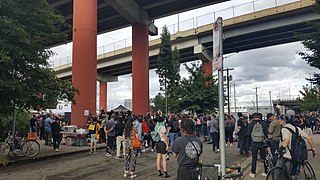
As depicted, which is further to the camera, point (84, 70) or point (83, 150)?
point (84, 70)

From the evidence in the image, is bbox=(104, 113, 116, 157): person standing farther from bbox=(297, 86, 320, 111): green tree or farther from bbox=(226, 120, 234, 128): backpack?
bbox=(297, 86, 320, 111): green tree

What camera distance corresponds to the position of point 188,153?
15.0 ft

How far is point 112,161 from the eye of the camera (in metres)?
11.9

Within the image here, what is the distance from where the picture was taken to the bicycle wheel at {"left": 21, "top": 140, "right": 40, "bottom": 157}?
1236cm

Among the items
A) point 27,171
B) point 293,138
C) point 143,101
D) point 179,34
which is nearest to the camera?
point 293,138

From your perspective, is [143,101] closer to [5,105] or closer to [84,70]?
[84,70]

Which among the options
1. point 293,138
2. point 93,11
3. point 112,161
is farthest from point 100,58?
point 293,138

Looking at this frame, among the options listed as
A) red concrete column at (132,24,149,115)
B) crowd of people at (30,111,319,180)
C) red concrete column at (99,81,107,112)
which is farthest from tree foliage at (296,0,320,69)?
red concrete column at (99,81,107,112)

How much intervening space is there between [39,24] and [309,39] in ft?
38.3

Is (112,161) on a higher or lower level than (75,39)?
lower

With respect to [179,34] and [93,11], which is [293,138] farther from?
[179,34]

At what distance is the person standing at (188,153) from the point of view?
179 inches

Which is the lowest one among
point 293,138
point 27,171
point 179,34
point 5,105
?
point 27,171

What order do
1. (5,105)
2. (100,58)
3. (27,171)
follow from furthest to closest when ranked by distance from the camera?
(100,58), (5,105), (27,171)
